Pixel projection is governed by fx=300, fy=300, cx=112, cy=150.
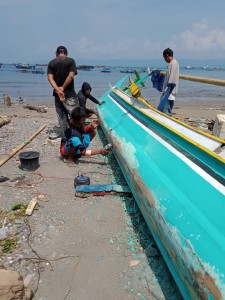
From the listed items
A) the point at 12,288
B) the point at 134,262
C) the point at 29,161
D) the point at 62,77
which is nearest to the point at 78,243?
the point at 134,262

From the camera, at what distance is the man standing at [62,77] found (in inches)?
265

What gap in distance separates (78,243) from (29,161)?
243 centimetres

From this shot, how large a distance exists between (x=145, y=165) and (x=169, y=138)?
1.60 ft

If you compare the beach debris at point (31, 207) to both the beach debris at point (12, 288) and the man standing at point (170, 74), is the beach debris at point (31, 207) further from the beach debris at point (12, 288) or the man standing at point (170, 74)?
the man standing at point (170, 74)

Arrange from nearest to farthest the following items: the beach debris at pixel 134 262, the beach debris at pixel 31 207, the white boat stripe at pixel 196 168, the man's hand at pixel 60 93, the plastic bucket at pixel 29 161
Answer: the white boat stripe at pixel 196 168, the beach debris at pixel 134 262, the beach debris at pixel 31 207, the plastic bucket at pixel 29 161, the man's hand at pixel 60 93

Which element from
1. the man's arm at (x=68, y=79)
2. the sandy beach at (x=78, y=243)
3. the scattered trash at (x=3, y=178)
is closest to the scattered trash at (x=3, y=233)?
the sandy beach at (x=78, y=243)

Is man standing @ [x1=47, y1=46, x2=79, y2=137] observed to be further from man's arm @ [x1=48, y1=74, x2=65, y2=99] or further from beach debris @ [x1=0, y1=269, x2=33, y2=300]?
beach debris @ [x1=0, y1=269, x2=33, y2=300]

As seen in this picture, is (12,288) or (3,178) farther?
(3,178)

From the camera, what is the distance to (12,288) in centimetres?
238

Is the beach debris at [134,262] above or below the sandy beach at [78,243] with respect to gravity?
above

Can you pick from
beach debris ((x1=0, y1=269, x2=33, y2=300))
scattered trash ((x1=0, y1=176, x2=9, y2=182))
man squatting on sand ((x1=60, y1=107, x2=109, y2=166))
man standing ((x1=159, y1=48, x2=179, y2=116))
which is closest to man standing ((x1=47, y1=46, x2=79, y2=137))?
man squatting on sand ((x1=60, y1=107, x2=109, y2=166))

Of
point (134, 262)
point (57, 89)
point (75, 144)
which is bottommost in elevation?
point (134, 262)

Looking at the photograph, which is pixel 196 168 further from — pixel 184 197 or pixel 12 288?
pixel 12 288

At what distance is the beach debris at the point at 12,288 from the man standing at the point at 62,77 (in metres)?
4.81
